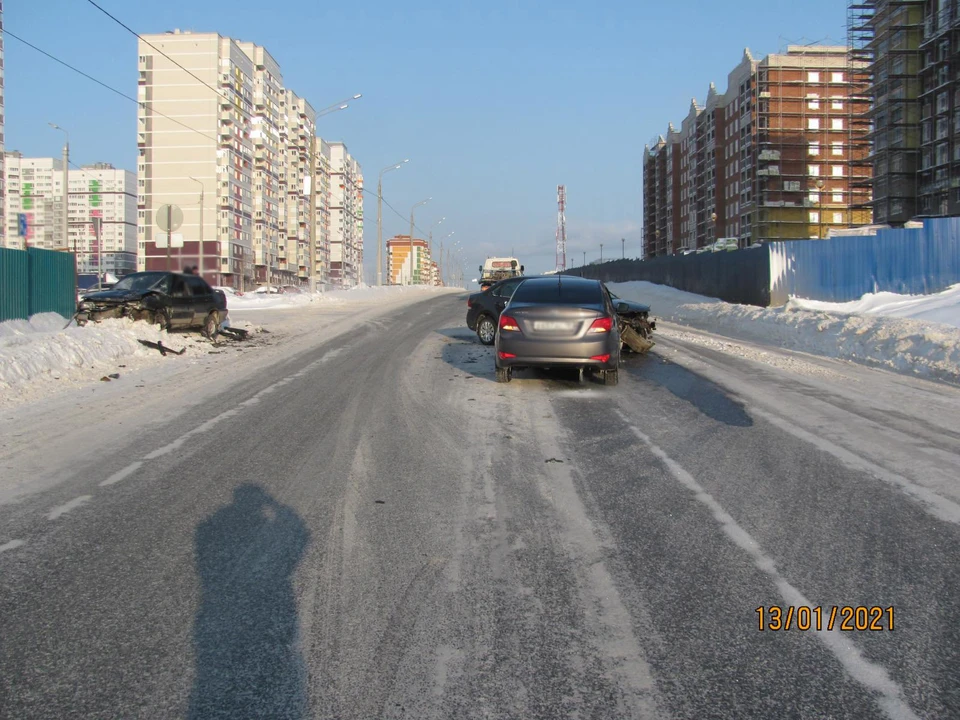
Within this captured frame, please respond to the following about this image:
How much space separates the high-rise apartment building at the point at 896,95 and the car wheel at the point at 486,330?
5954 centimetres

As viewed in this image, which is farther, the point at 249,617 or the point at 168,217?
the point at 168,217

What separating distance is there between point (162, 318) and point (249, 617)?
1596 cm

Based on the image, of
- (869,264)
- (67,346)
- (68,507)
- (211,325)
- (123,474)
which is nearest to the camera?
(68,507)

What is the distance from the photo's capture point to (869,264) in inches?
1048

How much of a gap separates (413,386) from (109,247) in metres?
114

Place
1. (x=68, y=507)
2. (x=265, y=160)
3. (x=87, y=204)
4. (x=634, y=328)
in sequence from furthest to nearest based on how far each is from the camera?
1. (x=265, y=160)
2. (x=87, y=204)
3. (x=634, y=328)
4. (x=68, y=507)

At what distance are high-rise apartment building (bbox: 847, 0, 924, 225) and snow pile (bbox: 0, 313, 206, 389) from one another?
213 ft

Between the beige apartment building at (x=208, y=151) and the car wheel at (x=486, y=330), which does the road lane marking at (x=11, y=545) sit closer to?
the car wheel at (x=486, y=330)

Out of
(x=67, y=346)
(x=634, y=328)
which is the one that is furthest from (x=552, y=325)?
(x=67, y=346)

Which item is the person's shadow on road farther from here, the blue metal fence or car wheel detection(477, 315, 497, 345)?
the blue metal fence

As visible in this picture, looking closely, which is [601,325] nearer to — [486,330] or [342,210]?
[486,330]

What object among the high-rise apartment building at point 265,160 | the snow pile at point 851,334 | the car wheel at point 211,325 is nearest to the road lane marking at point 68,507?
the snow pile at point 851,334

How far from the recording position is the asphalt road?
3.27 m

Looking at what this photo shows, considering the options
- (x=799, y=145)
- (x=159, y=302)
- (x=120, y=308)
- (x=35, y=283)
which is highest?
(x=799, y=145)
